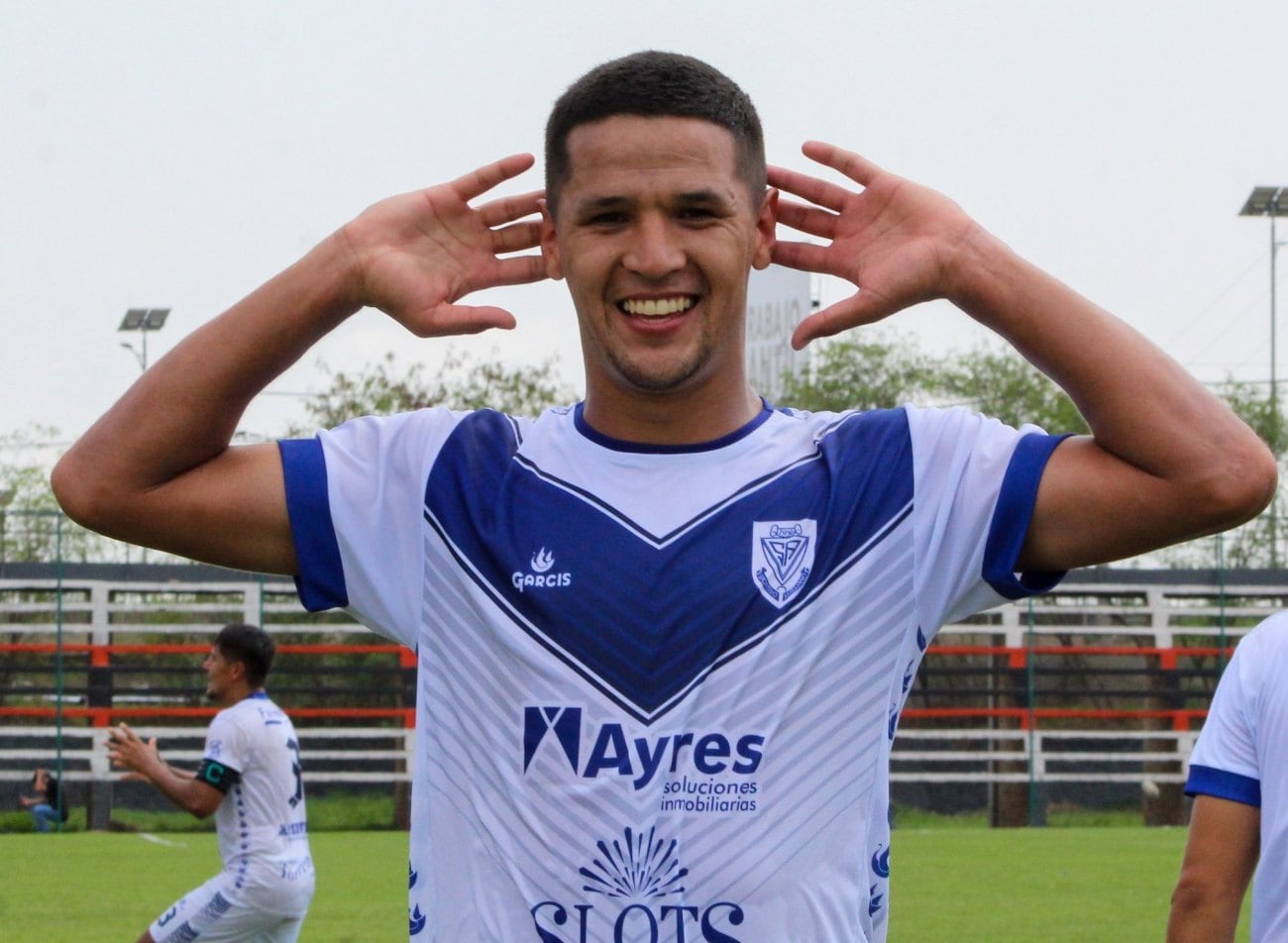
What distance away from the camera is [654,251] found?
303 centimetres

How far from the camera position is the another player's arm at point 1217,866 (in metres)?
4.36

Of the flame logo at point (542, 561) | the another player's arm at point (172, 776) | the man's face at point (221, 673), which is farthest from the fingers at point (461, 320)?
the man's face at point (221, 673)

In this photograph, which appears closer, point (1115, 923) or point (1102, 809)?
point (1115, 923)

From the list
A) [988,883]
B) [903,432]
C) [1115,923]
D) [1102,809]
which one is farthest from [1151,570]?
[903,432]

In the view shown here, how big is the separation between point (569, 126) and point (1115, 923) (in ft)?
39.3

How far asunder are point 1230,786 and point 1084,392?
165 cm

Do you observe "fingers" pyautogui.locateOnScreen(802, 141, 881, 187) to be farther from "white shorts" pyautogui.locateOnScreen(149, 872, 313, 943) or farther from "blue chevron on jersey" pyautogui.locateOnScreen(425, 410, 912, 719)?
"white shorts" pyautogui.locateOnScreen(149, 872, 313, 943)

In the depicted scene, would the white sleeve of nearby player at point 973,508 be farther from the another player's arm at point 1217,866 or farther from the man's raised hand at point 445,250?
the another player's arm at point 1217,866

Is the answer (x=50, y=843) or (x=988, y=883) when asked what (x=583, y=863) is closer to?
(x=988, y=883)

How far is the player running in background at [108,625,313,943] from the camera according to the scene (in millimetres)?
9828

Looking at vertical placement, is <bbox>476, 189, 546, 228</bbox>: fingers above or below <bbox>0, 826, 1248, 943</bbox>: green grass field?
above

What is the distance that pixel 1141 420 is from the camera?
3.04 m

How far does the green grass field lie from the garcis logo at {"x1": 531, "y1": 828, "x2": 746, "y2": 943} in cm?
1018

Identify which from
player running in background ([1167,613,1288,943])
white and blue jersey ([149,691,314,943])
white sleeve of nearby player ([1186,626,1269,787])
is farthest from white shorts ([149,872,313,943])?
white sleeve of nearby player ([1186,626,1269,787])
